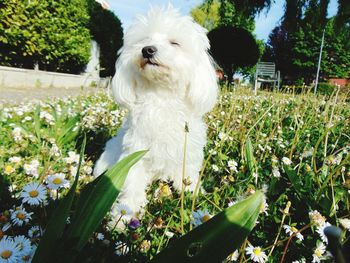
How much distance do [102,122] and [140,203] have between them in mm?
1897

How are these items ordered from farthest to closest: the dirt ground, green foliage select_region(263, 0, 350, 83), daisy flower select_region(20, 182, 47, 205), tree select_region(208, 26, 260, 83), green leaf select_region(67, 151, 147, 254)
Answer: green foliage select_region(263, 0, 350, 83) → tree select_region(208, 26, 260, 83) → the dirt ground → daisy flower select_region(20, 182, 47, 205) → green leaf select_region(67, 151, 147, 254)

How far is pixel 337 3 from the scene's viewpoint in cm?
436

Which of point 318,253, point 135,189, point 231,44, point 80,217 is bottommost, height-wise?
point 135,189

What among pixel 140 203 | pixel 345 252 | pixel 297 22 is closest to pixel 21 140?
pixel 140 203

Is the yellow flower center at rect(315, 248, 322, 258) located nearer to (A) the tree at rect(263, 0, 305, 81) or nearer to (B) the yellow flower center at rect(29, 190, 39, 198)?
(B) the yellow flower center at rect(29, 190, 39, 198)

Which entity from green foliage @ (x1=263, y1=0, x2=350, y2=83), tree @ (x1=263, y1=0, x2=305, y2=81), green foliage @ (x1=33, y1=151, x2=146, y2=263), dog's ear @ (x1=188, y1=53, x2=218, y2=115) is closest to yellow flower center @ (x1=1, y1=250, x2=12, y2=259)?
green foliage @ (x1=33, y1=151, x2=146, y2=263)

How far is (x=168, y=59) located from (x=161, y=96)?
267 mm

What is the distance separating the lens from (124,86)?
234 centimetres

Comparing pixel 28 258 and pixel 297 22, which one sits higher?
pixel 297 22

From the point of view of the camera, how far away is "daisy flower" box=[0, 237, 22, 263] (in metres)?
0.89

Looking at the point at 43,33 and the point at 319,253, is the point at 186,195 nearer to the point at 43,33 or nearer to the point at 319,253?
the point at 319,253

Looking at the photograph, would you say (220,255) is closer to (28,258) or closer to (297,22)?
(28,258)

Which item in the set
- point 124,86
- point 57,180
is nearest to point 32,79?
point 124,86

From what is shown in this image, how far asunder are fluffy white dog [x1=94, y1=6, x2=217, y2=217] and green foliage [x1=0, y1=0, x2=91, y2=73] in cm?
742
